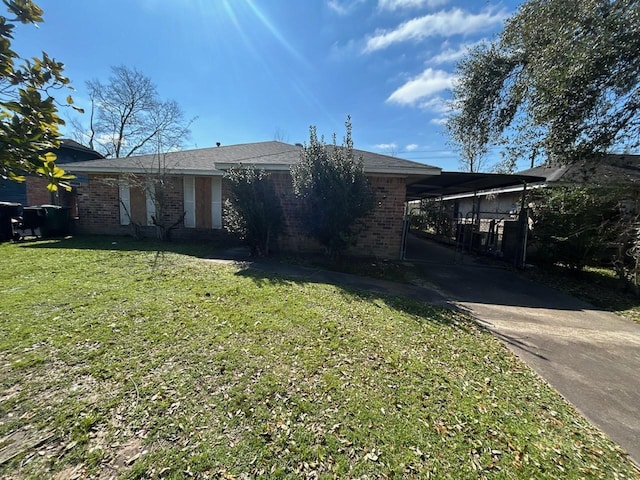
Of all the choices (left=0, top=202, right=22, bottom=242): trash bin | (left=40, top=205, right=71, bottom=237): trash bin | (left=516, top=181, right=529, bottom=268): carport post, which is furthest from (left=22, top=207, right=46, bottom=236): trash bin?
(left=516, top=181, right=529, bottom=268): carport post

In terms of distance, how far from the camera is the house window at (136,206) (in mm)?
10492

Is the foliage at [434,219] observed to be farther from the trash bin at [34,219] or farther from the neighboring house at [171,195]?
the trash bin at [34,219]

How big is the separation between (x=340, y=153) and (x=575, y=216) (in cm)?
637

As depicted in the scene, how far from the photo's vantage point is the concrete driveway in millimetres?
2604

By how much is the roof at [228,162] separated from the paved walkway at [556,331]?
123 inches

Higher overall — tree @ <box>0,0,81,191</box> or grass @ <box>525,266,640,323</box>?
tree @ <box>0,0,81,191</box>

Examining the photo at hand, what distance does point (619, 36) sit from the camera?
5.30 m

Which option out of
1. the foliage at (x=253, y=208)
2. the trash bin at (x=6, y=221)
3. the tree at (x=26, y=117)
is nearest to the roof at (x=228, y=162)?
the foliage at (x=253, y=208)

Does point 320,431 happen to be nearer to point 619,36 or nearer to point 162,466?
point 162,466

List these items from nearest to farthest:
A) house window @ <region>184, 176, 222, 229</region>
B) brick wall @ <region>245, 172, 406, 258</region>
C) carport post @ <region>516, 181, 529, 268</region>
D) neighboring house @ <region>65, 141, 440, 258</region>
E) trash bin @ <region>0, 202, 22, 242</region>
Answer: brick wall @ <region>245, 172, 406, 258</region> → carport post @ <region>516, 181, 529, 268</region> → trash bin @ <region>0, 202, 22, 242</region> → neighboring house @ <region>65, 141, 440, 258</region> → house window @ <region>184, 176, 222, 229</region>

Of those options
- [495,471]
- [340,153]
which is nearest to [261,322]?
[495,471]

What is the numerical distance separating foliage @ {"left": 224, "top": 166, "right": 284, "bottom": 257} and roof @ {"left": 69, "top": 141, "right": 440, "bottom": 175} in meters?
0.76

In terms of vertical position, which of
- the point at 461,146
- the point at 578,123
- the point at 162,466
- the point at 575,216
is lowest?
the point at 162,466

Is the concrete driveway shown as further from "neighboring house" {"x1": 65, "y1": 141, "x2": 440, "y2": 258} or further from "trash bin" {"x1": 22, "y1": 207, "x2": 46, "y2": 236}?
"trash bin" {"x1": 22, "y1": 207, "x2": 46, "y2": 236}
